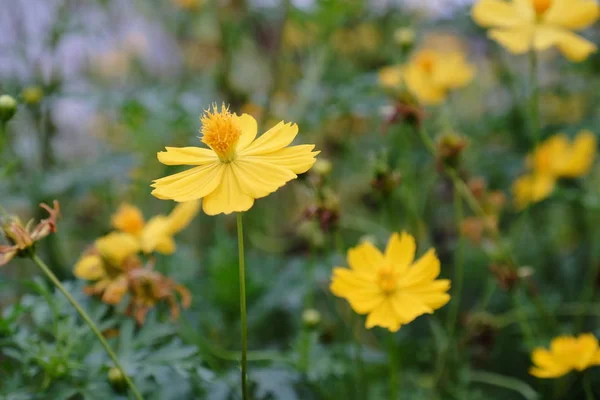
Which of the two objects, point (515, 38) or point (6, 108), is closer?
point (6, 108)

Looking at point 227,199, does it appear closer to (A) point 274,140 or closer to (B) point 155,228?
(A) point 274,140

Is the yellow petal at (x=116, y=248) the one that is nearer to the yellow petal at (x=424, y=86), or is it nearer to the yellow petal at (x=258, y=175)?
the yellow petal at (x=258, y=175)

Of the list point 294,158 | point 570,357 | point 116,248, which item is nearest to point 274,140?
point 294,158

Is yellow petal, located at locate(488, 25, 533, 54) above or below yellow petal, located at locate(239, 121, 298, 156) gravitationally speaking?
above

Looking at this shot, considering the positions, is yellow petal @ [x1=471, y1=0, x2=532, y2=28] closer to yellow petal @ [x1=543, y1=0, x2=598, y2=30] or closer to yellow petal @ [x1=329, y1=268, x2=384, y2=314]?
yellow petal @ [x1=543, y1=0, x2=598, y2=30]

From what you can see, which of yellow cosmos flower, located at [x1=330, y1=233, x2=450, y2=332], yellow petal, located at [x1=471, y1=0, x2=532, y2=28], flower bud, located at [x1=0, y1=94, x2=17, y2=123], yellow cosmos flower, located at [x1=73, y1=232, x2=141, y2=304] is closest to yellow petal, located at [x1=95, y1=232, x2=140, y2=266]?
yellow cosmos flower, located at [x1=73, y1=232, x2=141, y2=304]
